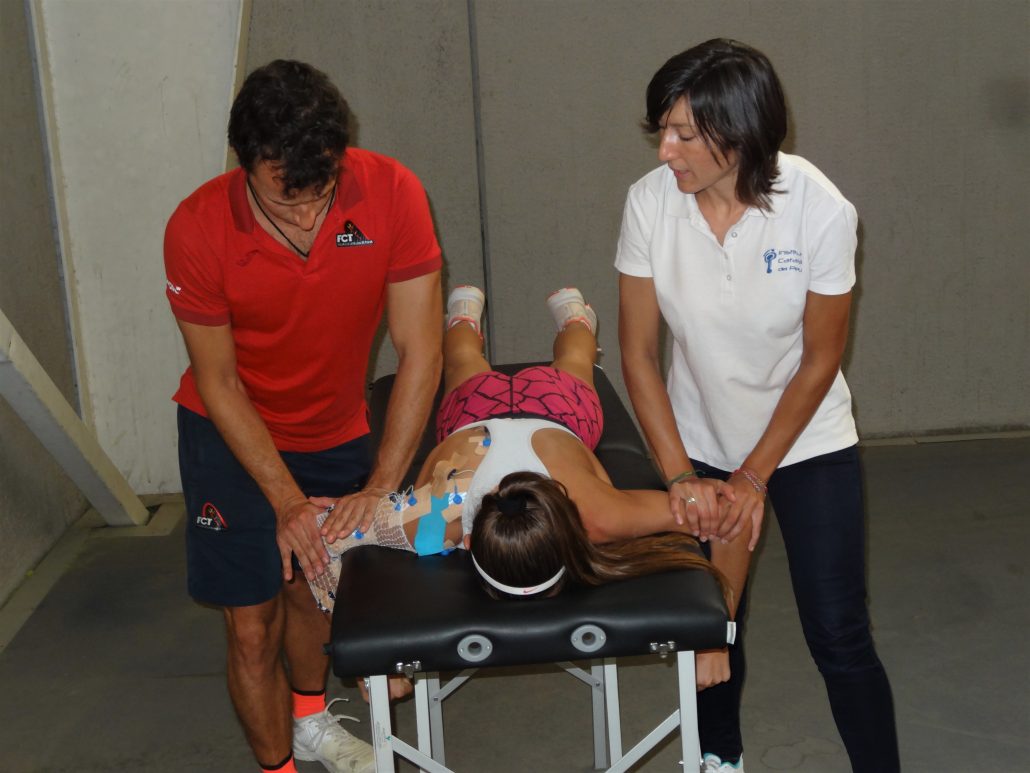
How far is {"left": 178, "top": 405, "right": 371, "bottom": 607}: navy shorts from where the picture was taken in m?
2.03

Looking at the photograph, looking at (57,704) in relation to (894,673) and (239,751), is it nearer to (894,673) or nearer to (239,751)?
(239,751)

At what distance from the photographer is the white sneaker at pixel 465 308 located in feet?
9.05

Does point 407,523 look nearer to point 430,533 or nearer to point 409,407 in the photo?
point 430,533

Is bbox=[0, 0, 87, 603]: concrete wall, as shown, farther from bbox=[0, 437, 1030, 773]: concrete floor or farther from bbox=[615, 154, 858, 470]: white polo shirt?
bbox=[615, 154, 858, 470]: white polo shirt

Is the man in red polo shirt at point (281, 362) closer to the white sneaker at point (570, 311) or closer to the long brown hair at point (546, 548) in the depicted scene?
the long brown hair at point (546, 548)

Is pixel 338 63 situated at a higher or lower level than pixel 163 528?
higher

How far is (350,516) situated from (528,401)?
501 mm

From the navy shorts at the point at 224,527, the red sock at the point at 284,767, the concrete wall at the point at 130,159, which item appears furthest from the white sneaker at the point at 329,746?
the concrete wall at the point at 130,159

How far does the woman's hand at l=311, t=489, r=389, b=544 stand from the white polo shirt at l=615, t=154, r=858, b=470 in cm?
55

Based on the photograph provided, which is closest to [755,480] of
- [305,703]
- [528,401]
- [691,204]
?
[691,204]

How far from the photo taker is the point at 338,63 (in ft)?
11.8

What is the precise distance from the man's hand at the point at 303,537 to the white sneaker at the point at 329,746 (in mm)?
596

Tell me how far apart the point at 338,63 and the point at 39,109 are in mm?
891

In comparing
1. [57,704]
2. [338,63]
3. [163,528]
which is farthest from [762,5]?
[57,704]
